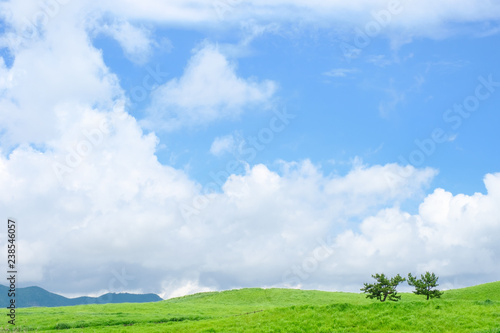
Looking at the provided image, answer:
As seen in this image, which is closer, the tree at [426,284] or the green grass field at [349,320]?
the green grass field at [349,320]

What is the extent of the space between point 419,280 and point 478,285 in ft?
142

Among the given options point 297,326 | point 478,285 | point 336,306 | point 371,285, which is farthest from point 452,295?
point 297,326

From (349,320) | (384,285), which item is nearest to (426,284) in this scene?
(384,285)

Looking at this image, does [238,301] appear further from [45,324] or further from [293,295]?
[45,324]

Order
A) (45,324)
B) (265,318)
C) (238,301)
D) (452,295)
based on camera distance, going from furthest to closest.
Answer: (238,301)
(452,295)
(45,324)
(265,318)

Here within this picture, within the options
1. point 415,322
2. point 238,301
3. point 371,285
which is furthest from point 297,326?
point 238,301

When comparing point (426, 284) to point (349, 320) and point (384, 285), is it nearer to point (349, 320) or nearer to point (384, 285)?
point (384, 285)

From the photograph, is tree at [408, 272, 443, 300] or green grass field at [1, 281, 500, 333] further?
tree at [408, 272, 443, 300]

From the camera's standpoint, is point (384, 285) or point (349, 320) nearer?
point (349, 320)

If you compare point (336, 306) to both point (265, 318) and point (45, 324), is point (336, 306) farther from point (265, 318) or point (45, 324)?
point (45, 324)

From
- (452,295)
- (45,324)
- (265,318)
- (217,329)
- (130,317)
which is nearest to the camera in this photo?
(217,329)

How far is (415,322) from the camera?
120ft

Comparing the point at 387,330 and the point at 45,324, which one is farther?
the point at 45,324

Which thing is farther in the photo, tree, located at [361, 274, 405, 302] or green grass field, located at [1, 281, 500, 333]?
tree, located at [361, 274, 405, 302]
